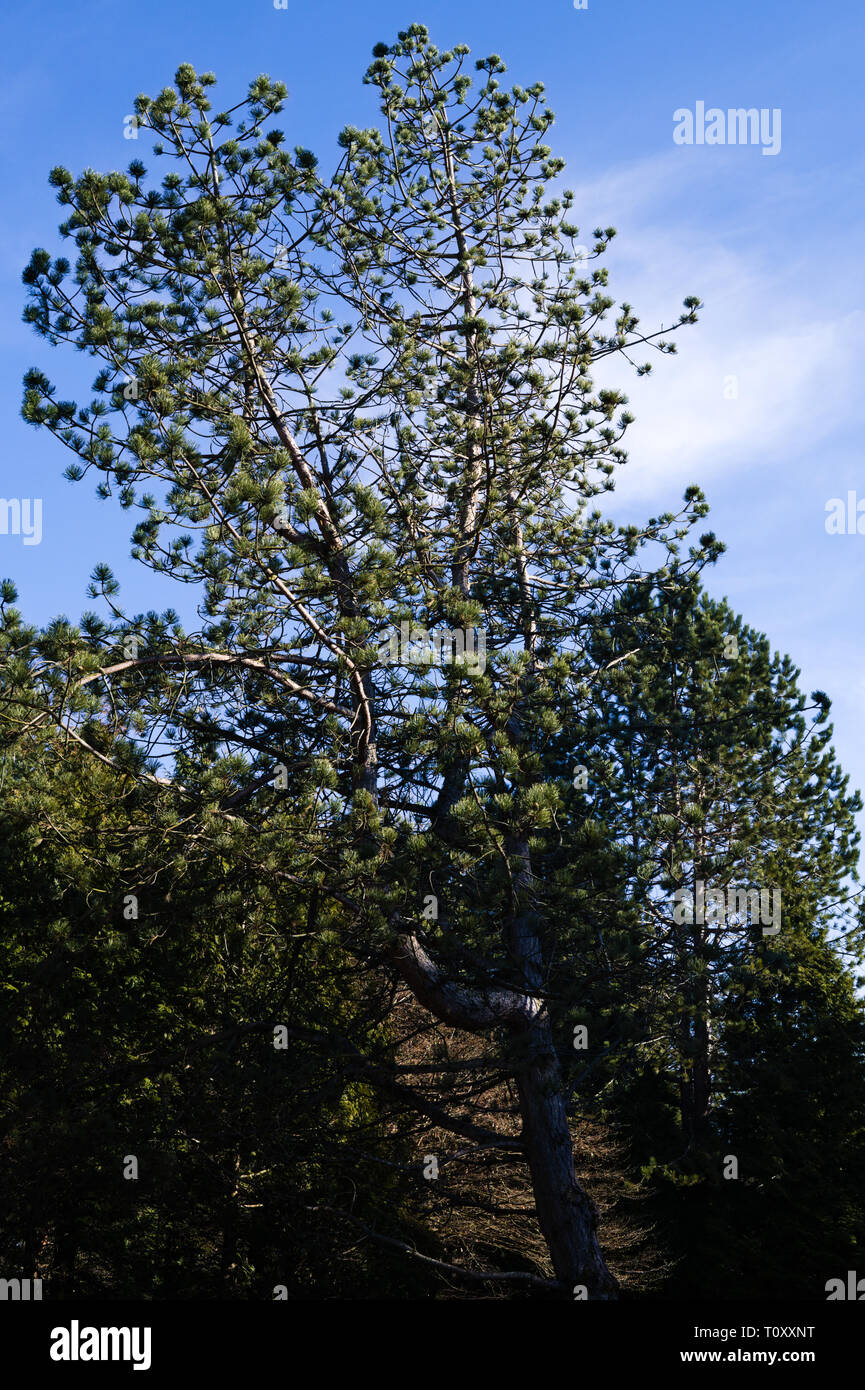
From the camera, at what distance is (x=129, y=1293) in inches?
414

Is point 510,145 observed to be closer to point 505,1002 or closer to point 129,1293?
point 505,1002

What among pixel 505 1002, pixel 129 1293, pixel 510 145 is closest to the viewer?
pixel 505 1002

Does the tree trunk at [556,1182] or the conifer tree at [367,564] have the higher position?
the conifer tree at [367,564]

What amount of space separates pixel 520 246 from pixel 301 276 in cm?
256

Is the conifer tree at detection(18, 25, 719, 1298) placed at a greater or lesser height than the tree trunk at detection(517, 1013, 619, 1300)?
greater

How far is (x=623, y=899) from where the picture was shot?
7082 mm

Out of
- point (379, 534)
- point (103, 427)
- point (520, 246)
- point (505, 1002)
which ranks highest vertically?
point (520, 246)

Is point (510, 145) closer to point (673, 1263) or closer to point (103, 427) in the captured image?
point (103, 427)

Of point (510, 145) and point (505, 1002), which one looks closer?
point (505, 1002)
